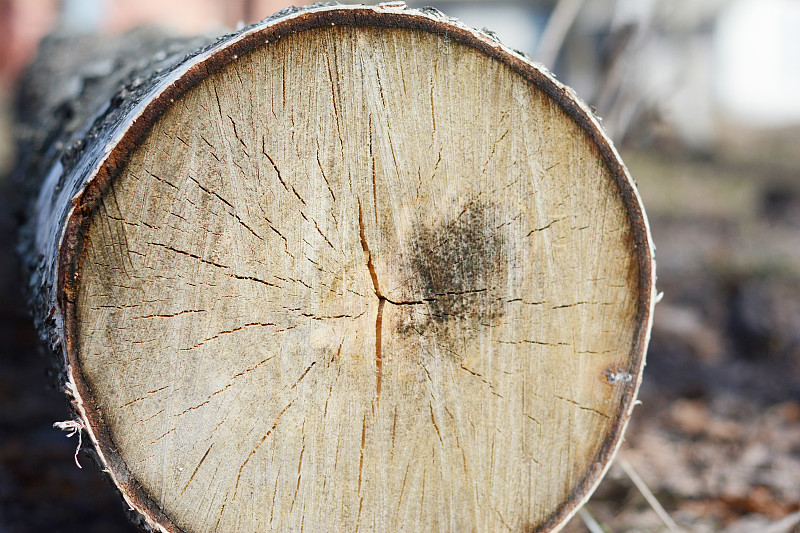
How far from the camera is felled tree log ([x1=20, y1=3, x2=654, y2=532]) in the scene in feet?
3.93

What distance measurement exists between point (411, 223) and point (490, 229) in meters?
0.16

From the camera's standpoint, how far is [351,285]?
1.30 metres

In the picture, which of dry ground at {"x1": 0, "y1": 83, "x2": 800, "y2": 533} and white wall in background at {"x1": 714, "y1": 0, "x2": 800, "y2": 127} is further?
white wall in background at {"x1": 714, "y1": 0, "x2": 800, "y2": 127}

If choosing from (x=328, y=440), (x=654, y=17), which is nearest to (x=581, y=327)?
(x=328, y=440)

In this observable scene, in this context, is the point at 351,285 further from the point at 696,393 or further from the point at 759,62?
the point at 759,62

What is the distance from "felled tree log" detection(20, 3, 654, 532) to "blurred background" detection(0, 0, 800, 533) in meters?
0.58

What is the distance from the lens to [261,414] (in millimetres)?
1304

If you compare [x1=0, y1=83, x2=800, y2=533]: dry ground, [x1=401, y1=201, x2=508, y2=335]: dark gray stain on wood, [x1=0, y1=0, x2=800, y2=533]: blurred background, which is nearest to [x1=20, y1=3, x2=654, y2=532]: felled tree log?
[x1=401, y1=201, x2=508, y2=335]: dark gray stain on wood

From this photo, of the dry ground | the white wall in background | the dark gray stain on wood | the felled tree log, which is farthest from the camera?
the white wall in background

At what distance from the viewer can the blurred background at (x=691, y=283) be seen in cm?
249

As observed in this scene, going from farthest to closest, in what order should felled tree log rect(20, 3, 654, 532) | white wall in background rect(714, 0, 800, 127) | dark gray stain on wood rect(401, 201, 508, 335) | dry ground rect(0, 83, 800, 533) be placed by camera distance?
white wall in background rect(714, 0, 800, 127)
dry ground rect(0, 83, 800, 533)
dark gray stain on wood rect(401, 201, 508, 335)
felled tree log rect(20, 3, 654, 532)

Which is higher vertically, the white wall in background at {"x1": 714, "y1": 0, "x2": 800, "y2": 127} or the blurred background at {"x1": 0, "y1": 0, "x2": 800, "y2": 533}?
the white wall in background at {"x1": 714, "y1": 0, "x2": 800, "y2": 127}

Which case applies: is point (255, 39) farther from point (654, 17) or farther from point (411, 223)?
point (654, 17)

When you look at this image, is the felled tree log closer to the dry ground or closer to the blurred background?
the blurred background
